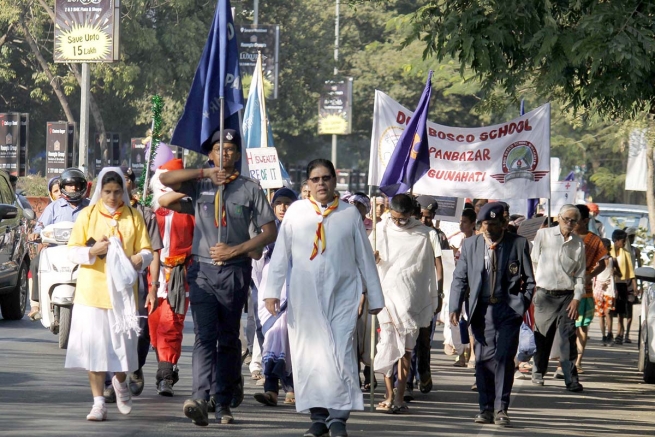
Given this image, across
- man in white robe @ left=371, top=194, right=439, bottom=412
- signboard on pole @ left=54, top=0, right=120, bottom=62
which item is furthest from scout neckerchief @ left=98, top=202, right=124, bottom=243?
signboard on pole @ left=54, top=0, right=120, bottom=62

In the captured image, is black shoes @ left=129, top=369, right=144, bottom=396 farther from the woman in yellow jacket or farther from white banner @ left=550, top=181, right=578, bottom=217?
white banner @ left=550, top=181, right=578, bottom=217

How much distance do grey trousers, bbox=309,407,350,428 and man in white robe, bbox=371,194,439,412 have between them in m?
2.20

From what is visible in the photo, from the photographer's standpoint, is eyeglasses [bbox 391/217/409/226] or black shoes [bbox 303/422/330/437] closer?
black shoes [bbox 303/422/330/437]

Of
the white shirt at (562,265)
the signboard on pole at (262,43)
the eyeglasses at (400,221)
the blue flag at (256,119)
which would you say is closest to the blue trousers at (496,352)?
the eyeglasses at (400,221)

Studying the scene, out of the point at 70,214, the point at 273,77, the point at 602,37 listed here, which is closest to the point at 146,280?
the point at 70,214

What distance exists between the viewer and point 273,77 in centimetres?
3766

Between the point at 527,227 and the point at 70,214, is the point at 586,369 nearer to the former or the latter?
the point at 527,227

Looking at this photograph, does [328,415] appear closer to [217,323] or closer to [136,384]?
[217,323]

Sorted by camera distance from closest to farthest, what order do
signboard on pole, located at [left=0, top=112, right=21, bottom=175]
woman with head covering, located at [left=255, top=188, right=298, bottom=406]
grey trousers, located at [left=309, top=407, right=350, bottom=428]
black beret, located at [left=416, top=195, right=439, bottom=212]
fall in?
grey trousers, located at [left=309, top=407, right=350, bottom=428] → woman with head covering, located at [left=255, top=188, right=298, bottom=406] → black beret, located at [left=416, top=195, right=439, bottom=212] → signboard on pole, located at [left=0, top=112, right=21, bottom=175]

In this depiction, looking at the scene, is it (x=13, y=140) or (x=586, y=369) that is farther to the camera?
(x=13, y=140)

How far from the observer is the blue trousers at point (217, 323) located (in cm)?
941

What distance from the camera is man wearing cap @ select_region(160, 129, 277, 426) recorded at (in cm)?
941

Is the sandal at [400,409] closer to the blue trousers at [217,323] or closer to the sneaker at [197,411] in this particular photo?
the blue trousers at [217,323]

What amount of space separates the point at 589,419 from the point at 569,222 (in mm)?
2910
